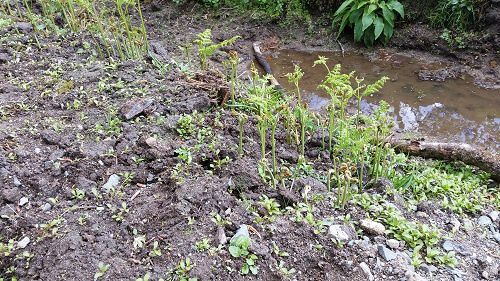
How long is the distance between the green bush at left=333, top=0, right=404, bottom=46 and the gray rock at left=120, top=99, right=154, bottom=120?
4.02 meters

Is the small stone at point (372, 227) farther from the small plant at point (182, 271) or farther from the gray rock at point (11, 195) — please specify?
the gray rock at point (11, 195)

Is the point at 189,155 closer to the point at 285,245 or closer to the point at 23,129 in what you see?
the point at 285,245

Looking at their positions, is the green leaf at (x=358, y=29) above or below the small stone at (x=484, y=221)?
above

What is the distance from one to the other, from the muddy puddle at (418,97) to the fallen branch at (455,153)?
29.6 inches

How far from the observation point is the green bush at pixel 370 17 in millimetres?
6441

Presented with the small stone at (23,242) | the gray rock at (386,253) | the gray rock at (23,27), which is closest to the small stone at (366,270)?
the gray rock at (386,253)

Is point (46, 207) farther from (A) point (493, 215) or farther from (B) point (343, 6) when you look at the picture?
(B) point (343, 6)

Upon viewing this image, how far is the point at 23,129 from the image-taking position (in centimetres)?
328

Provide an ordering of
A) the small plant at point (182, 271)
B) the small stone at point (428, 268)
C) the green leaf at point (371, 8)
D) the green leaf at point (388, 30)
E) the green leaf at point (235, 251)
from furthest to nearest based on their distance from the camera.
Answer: the green leaf at point (388, 30)
the green leaf at point (371, 8)
the small stone at point (428, 268)
the green leaf at point (235, 251)
the small plant at point (182, 271)

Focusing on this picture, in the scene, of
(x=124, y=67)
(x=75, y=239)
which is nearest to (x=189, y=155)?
(x=75, y=239)

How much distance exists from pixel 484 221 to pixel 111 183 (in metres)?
2.65

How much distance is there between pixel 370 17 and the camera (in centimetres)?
645

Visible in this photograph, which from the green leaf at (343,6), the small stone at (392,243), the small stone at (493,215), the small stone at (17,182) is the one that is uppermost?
the small stone at (17,182)

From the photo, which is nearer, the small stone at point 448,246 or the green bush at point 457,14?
the small stone at point 448,246
